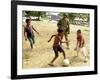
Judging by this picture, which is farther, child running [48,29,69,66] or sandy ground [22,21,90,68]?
child running [48,29,69,66]

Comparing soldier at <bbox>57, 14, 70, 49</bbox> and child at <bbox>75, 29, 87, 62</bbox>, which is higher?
soldier at <bbox>57, 14, 70, 49</bbox>

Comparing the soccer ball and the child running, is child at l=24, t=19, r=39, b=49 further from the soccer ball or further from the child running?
the soccer ball

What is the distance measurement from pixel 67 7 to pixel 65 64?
0.55 meters

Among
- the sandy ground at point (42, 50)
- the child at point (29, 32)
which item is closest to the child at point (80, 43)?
the sandy ground at point (42, 50)

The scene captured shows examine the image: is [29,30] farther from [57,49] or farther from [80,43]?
[80,43]

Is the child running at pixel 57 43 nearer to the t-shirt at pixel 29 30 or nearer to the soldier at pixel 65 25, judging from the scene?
the soldier at pixel 65 25

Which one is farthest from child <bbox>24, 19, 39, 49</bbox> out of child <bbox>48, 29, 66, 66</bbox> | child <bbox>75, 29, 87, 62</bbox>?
child <bbox>75, 29, 87, 62</bbox>

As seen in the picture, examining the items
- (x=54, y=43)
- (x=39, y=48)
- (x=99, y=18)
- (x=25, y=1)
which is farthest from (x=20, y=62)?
(x=99, y=18)

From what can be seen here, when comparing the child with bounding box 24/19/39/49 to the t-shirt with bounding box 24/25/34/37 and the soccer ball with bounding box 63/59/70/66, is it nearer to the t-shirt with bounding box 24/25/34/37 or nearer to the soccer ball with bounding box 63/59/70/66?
the t-shirt with bounding box 24/25/34/37

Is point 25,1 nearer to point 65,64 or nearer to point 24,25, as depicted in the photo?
point 24,25

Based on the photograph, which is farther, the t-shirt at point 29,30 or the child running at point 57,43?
the child running at point 57,43

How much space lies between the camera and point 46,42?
82.7 inches

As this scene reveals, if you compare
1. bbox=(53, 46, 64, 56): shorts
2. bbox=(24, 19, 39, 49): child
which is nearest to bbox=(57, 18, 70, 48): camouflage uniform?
bbox=(53, 46, 64, 56): shorts

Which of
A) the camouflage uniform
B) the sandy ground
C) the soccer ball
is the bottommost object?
the soccer ball
